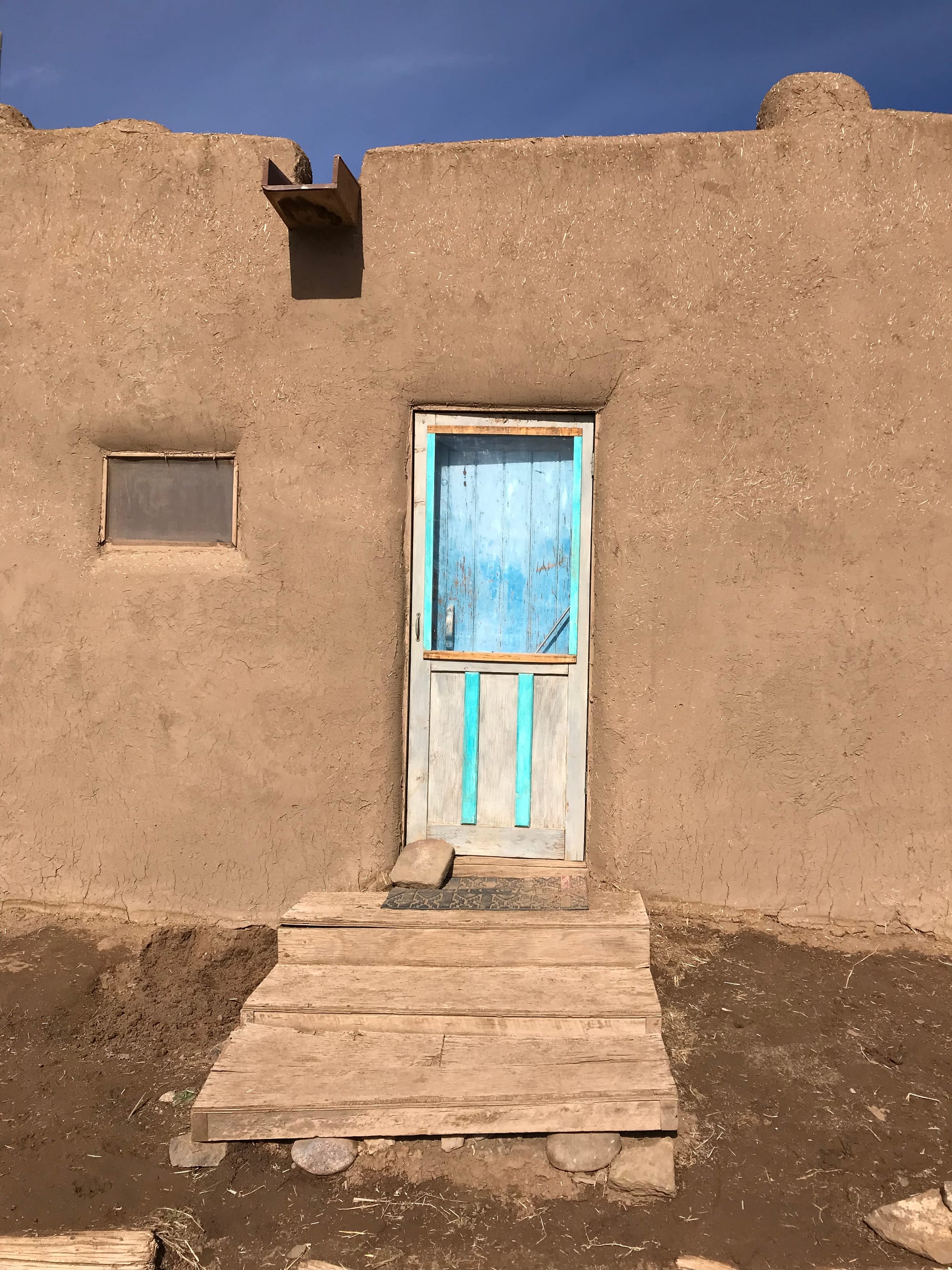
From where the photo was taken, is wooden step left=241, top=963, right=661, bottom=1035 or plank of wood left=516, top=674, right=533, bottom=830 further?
plank of wood left=516, top=674, right=533, bottom=830

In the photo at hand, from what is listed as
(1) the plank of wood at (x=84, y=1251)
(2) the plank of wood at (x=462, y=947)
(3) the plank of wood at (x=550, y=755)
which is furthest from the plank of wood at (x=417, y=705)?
(1) the plank of wood at (x=84, y=1251)

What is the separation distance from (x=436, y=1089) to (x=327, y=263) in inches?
136

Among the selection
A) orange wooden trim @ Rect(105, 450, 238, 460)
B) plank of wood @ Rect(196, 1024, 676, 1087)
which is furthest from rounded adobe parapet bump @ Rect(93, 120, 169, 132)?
plank of wood @ Rect(196, 1024, 676, 1087)

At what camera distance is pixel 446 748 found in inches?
162

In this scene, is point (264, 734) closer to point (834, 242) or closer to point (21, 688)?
point (21, 688)

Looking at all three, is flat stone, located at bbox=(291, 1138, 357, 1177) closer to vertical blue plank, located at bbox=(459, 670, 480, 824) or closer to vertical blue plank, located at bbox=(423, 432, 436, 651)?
vertical blue plank, located at bbox=(459, 670, 480, 824)

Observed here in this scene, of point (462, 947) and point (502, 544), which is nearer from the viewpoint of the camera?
point (462, 947)

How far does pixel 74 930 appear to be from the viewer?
4.08 meters

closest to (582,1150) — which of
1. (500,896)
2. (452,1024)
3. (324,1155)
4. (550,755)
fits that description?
(452,1024)

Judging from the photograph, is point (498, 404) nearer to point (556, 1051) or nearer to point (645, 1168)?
point (556, 1051)

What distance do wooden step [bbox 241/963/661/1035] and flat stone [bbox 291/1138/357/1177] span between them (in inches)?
16.4

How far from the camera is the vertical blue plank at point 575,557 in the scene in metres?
4.02

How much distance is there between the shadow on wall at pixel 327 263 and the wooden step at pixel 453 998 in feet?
9.74

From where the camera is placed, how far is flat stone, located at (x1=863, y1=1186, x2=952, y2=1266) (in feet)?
7.48
